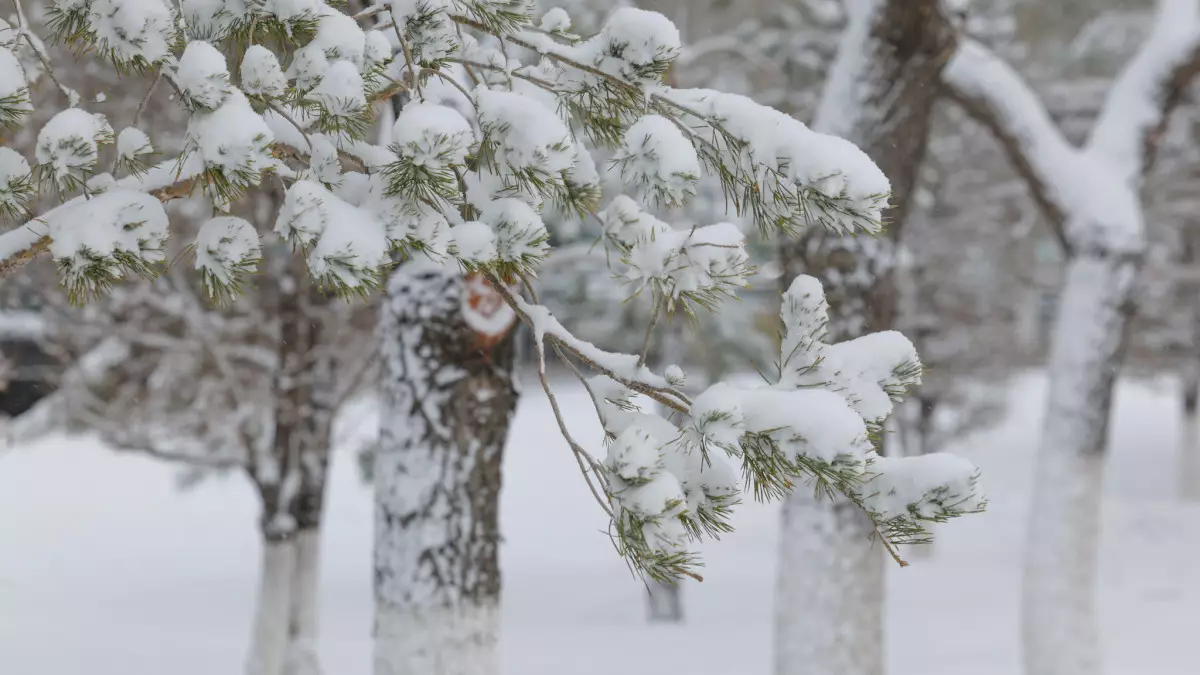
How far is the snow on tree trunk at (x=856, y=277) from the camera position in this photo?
6141mm

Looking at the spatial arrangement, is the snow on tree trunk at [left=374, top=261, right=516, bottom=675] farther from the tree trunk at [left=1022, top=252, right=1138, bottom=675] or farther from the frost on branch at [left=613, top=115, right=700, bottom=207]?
the tree trunk at [left=1022, top=252, right=1138, bottom=675]

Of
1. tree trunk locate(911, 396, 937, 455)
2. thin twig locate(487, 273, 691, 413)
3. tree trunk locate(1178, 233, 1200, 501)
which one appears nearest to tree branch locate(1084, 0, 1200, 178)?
thin twig locate(487, 273, 691, 413)

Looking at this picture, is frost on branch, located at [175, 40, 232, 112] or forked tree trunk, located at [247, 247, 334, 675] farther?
forked tree trunk, located at [247, 247, 334, 675]

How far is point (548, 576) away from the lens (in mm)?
18562

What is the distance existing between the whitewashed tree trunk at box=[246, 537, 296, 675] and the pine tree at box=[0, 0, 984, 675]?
732 centimetres

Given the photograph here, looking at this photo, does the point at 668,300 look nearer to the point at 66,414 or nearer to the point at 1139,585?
the point at 66,414

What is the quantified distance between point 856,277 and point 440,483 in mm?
2548

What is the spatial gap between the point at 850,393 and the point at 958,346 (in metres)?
15.0

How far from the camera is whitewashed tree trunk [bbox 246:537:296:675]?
31.1 ft

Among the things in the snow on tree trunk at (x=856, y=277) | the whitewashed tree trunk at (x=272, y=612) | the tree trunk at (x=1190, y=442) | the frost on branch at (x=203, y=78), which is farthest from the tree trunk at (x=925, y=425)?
the frost on branch at (x=203, y=78)

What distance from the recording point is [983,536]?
21.4 metres

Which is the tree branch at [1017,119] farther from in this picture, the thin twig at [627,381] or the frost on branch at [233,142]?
the frost on branch at [233,142]

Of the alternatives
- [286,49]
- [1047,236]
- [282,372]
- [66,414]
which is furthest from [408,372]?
[1047,236]

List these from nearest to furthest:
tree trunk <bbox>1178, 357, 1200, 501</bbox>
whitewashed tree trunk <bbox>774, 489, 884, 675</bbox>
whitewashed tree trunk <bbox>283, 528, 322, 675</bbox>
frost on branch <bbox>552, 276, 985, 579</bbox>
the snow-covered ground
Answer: frost on branch <bbox>552, 276, 985, 579</bbox> < whitewashed tree trunk <bbox>774, 489, 884, 675</bbox> < whitewashed tree trunk <bbox>283, 528, 322, 675</bbox> < the snow-covered ground < tree trunk <bbox>1178, 357, 1200, 501</bbox>
